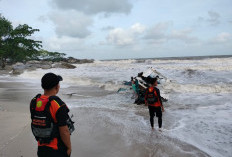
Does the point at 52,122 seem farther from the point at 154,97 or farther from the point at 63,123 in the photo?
the point at 154,97

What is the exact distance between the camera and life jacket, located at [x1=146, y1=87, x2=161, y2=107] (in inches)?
233

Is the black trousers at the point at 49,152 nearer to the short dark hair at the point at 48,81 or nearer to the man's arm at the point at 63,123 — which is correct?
the man's arm at the point at 63,123

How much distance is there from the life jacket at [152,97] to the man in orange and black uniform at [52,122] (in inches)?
143

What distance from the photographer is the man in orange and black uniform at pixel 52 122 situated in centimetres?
245

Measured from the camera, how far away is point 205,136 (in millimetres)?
5547

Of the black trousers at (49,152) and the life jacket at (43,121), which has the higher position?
the life jacket at (43,121)

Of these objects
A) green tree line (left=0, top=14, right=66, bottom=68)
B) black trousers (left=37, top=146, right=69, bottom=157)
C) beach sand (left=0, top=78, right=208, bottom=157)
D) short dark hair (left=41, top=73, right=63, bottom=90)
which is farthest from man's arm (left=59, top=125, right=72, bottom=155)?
green tree line (left=0, top=14, right=66, bottom=68)

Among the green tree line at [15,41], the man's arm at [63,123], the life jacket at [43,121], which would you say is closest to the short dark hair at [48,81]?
the life jacket at [43,121]

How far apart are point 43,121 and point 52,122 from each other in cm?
10

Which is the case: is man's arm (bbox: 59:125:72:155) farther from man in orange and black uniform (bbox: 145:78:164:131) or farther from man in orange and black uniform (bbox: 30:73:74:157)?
man in orange and black uniform (bbox: 145:78:164:131)

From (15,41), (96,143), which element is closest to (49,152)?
(96,143)

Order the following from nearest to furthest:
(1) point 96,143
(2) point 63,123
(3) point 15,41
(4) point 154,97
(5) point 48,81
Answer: (2) point 63,123, (5) point 48,81, (1) point 96,143, (4) point 154,97, (3) point 15,41

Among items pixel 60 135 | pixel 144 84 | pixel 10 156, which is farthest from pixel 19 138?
pixel 144 84

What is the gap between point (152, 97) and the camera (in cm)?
593
